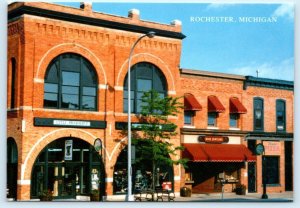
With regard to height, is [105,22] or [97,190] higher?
[105,22]

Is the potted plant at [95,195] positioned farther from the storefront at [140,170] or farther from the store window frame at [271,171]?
the store window frame at [271,171]

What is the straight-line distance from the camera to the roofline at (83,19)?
73.6 ft

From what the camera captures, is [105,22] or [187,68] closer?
[105,22]

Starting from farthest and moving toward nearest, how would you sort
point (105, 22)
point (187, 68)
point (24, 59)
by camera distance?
point (187, 68)
point (105, 22)
point (24, 59)

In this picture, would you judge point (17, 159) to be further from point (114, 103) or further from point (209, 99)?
point (209, 99)

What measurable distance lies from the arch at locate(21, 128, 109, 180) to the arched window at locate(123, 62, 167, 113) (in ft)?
7.91

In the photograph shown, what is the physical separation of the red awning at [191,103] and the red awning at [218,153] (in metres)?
1.96

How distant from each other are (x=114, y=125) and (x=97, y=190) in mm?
3317

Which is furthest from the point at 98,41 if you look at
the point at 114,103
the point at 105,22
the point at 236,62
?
the point at 236,62

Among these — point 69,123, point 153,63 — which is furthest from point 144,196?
point 153,63

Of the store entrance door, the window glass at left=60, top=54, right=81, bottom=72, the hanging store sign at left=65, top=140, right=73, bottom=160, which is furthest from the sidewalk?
the window glass at left=60, top=54, right=81, bottom=72

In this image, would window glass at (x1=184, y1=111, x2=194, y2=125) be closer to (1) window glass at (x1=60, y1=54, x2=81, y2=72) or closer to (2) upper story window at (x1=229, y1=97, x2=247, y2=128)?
(2) upper story window at (x1=229, y1=97, x2=247, y2=128)

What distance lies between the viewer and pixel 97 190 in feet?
77.3

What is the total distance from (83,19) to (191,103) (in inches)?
287
